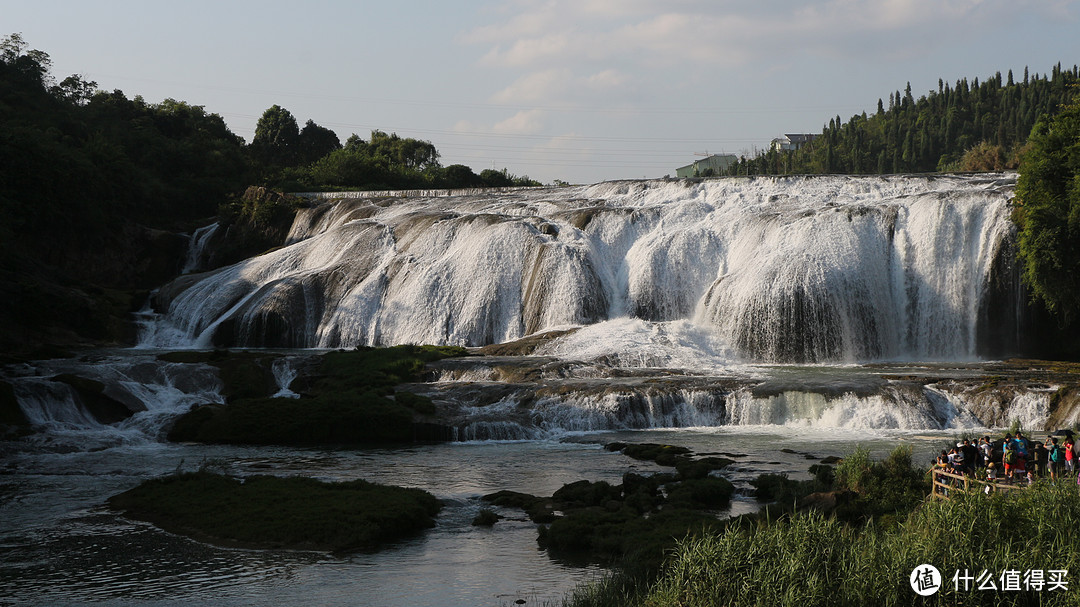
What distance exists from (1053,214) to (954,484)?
75.4 feet

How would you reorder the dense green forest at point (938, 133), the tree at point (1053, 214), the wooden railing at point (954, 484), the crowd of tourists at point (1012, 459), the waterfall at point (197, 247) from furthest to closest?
the dense green forest at point (938, 133) < the waterfall at point (197, 247) < the tree at point (1053, 214) < the crowd of tourists at point (1012, 459) < the wooden railing at point (954, 484)

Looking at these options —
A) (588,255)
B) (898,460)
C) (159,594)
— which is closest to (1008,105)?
(588,255)

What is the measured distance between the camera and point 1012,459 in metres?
17.0

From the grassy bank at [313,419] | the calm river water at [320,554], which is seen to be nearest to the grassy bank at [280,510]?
the calm river water at [320,554]

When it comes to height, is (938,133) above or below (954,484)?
above

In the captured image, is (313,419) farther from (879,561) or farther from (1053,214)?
(1053,214)

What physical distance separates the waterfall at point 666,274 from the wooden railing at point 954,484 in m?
22.0

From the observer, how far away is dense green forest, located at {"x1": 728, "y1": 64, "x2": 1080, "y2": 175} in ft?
406

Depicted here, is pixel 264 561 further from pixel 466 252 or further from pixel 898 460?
pixel 466 252

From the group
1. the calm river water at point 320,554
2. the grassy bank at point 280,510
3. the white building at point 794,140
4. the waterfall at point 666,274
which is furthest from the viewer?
the white building at point 794,140

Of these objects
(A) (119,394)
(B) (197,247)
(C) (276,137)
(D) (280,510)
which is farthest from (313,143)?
(D) (280,510)

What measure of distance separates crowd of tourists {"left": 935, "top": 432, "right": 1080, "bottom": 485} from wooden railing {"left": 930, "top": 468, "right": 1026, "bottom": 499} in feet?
0.68

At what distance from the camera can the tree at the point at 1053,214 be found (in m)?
34.3

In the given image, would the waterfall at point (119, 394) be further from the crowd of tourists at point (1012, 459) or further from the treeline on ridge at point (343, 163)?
the treeline on ridge at point (343, 163)
